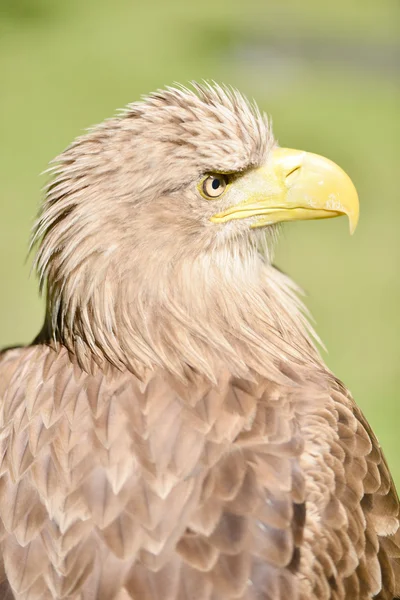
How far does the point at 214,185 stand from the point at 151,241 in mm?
255

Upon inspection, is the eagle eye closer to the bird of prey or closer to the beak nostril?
the bird of prey

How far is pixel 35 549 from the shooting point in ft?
7.17

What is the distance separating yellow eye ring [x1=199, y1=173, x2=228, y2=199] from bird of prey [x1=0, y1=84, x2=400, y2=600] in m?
0.02

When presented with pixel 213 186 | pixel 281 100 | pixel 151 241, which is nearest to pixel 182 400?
pixel 151 241

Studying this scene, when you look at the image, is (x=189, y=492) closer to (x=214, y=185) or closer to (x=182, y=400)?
(x=182, y=400)

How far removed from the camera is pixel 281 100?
342 inches

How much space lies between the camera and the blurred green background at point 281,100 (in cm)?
589

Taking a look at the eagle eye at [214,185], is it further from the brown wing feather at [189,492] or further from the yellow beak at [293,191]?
the brown wing feather at [189,492]

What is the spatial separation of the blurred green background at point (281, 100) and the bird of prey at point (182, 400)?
98.3 inches

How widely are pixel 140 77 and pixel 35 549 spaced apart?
7539 millimetres

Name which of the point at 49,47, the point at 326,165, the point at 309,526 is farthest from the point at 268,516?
the point at 49,47

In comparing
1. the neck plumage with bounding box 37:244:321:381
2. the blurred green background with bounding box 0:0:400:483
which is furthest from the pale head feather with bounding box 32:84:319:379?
the blurred green background with bounding box 0:0:400:483

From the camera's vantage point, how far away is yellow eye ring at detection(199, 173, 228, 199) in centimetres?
252

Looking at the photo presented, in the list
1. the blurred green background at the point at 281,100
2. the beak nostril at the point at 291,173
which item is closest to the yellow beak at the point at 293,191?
the beak nostril at the point at 291,173
